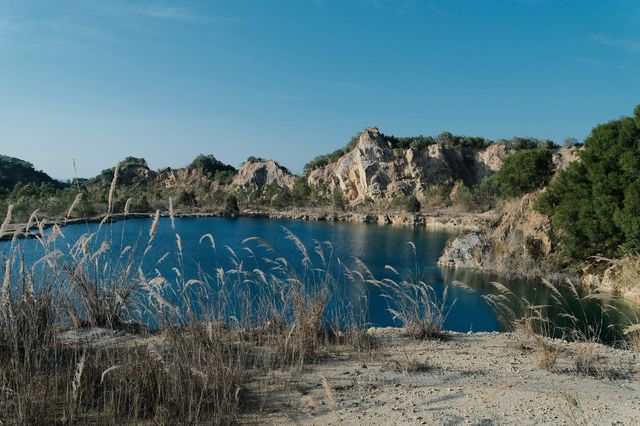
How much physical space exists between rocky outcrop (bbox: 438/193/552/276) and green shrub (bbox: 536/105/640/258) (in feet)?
3.69

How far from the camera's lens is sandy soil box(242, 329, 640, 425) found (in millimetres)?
3863

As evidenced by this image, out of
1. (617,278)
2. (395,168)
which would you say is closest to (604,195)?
(617,278)

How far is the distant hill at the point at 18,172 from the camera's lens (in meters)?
65.6

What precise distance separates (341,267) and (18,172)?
65075mm

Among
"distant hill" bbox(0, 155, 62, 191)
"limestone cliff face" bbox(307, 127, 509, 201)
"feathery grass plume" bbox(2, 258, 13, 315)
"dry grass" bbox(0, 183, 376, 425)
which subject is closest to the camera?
"dry grass" bbox(0, 183, 376, 425)

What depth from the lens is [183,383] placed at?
364cm

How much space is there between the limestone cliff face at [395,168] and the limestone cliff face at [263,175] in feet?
23.8

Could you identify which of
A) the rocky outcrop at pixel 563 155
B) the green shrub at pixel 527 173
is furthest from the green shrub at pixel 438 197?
the green shrub at pixel 527 173

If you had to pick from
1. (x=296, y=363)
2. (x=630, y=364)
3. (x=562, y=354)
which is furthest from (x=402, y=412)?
(x=630, y=364)

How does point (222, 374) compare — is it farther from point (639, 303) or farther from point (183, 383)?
point (639, 303)

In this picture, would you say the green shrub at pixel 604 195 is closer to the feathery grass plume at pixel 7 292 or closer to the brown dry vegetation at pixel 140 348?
the brown dry vegetation at pixel 140 348

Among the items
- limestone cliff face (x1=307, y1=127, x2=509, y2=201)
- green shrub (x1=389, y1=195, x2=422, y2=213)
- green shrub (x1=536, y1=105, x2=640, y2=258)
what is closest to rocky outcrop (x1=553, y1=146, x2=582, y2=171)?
limestone cliff face (x1=307, y1=127, x2=509, y2=201)

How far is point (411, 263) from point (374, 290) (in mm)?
6924

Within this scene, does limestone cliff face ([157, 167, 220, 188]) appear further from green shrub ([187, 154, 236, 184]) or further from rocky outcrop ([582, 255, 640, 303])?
rocky outcrop ([582, 255, 640, 303])
